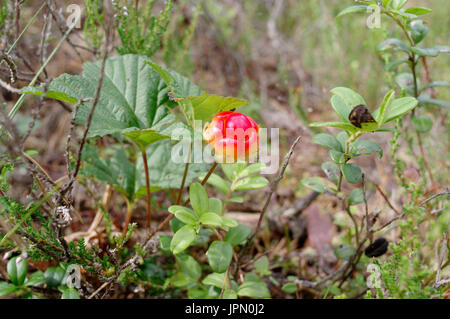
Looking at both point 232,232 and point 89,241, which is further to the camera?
point 89,241

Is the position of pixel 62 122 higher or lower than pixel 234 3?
lower

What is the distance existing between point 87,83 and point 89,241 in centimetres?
68

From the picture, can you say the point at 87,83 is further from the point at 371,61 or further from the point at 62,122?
the point at 371,61

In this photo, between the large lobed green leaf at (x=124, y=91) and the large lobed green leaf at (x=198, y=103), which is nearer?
the large lobed green leaf at (x=198, y=103)

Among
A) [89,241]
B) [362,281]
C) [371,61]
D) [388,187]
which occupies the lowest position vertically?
[362,281]

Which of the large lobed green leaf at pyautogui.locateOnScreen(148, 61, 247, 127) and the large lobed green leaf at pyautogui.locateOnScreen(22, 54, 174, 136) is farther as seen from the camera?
the large lobed green leaf at pyautogui.locateOnScreen(22, 54, 174, 136)

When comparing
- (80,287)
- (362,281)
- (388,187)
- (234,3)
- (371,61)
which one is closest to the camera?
(80,287)

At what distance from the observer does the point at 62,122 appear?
2.46 meters

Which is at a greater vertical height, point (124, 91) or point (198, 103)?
point (124, 91)

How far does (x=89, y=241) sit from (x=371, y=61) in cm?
233

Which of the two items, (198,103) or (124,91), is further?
(124,91)
